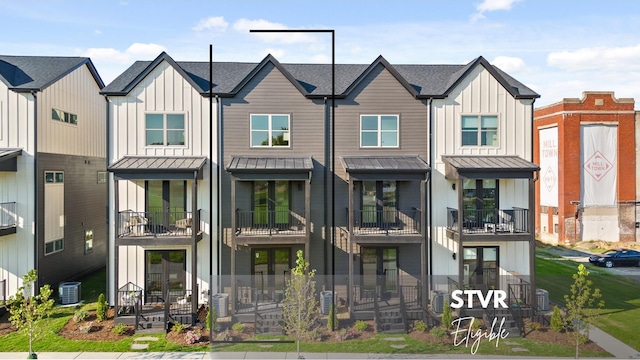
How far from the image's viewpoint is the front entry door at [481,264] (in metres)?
18.1

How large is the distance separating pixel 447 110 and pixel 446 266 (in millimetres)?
6472

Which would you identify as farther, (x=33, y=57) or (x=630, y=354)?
(x=33, y=57)

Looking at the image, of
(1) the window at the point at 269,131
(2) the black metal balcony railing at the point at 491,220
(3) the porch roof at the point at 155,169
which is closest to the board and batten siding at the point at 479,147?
(2) the black metal balcony railing at the point at 491,220

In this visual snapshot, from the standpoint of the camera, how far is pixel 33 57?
19.9m

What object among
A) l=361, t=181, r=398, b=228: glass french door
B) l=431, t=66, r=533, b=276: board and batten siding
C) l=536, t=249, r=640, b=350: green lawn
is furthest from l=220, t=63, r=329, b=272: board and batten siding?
l=536, t=249, r=640, b=350: green lawn

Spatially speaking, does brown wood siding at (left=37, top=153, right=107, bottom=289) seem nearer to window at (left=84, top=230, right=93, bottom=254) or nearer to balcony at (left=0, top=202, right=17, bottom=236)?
window at (left=84, top=230, right=93, bottom=254)

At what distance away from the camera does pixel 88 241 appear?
2230 cm

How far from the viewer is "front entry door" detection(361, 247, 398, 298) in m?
17.7

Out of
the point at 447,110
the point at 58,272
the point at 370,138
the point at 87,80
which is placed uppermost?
the point at 87,80

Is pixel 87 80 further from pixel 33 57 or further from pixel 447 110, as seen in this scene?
→ pixel 447 110

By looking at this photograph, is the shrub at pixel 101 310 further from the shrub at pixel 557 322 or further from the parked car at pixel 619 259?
the parked car at pixel 619 259

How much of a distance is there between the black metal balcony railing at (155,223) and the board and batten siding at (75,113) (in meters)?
4.87

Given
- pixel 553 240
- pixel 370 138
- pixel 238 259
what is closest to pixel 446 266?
pixel 370 138

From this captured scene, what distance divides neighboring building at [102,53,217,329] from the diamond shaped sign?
102 ft
